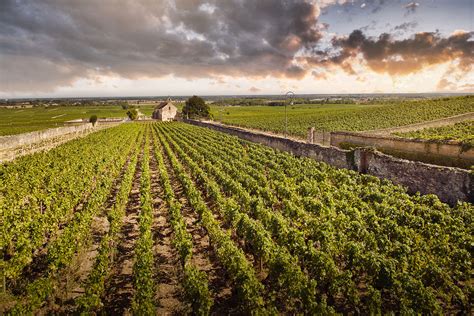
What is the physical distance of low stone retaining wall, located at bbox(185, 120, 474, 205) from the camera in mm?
15518

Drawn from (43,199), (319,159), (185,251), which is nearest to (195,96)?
(319,159)

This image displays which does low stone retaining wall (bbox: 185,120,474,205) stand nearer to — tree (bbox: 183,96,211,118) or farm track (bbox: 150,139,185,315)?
farm track (bbox: 150,139,185,315)

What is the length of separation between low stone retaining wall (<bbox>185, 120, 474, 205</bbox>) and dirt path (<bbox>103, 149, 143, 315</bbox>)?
16614mm

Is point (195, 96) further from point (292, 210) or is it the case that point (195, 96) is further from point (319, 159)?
point (292, 210)

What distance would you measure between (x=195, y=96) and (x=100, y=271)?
9459cm

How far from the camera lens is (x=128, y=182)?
737 inches

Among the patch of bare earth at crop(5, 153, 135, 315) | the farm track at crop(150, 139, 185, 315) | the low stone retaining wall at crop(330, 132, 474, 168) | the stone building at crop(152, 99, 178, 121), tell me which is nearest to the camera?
→ the patch of bare earth at crop(5, 153, 135, 315)

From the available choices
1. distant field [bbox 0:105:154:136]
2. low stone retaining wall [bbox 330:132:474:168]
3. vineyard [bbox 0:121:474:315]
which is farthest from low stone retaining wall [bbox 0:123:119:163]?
low stone retaining wall [bbox 330:132:474:168]

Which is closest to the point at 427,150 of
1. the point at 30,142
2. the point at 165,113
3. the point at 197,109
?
the point at 30,142

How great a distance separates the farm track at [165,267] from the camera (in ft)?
27.7

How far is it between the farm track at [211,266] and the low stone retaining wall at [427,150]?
1855 cm

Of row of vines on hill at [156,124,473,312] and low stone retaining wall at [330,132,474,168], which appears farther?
low stone retaining wall at [330,132,474,168]

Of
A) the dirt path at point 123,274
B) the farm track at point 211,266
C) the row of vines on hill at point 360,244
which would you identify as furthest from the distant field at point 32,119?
the row of vines on hill at point 360,244

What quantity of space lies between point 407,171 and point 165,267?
16.1 meters
